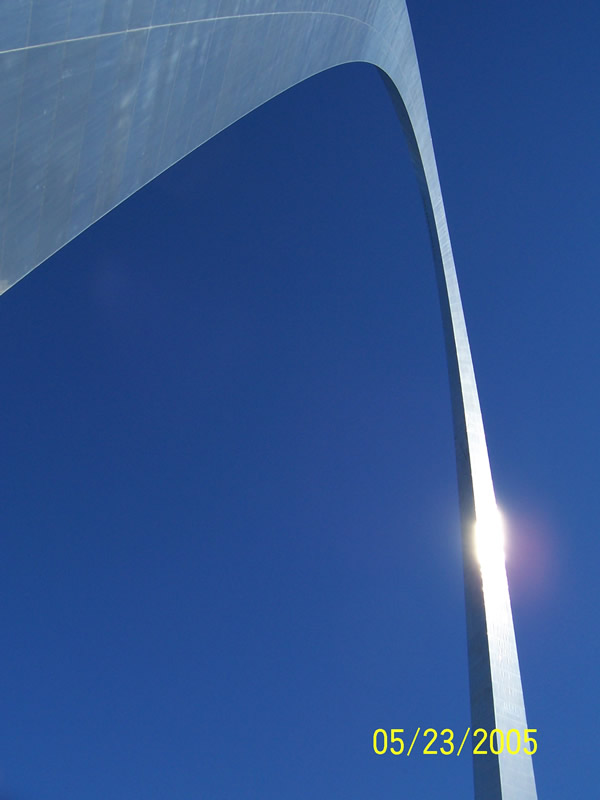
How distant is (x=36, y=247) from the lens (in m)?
5.62

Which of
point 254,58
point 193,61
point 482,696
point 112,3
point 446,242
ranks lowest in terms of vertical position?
point 482,696

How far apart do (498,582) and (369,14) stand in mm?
12049

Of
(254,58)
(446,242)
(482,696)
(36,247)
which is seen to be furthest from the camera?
(446,242)

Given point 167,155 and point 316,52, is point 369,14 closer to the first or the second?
point 316,52

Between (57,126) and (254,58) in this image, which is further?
(254,58)

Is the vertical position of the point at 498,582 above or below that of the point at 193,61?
below

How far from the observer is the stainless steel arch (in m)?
4.86

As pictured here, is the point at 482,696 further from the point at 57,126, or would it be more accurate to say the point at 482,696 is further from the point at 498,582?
the point at 57,126

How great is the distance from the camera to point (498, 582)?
12.9m

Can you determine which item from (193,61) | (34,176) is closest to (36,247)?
(34,176)

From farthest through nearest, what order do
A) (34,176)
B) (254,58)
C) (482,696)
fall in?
(482,696) < (254,58) < (34,176)

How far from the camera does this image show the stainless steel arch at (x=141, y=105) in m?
4.86

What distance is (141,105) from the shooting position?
6344 mm

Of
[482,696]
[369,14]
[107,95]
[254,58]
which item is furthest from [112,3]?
[369,14]
